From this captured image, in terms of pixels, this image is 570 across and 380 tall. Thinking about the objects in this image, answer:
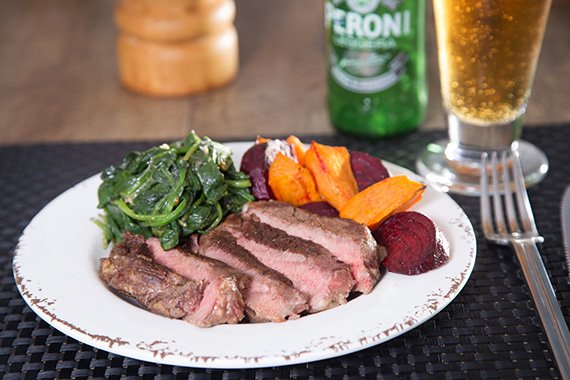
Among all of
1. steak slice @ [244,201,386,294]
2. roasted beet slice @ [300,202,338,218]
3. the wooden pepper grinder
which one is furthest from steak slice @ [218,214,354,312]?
the wooden pepper grinder

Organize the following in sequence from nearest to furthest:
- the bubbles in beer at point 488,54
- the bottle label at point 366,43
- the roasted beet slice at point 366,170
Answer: the roasted beet slice at point 366,170
the bubbles in beer at point 488,54
the bottle label at point 366,43

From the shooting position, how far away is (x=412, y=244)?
119cm

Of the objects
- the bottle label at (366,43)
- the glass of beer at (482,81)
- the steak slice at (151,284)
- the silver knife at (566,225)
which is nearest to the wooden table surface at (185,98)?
the bottle label at (366,43)

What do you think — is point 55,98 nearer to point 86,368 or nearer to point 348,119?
point 348,119

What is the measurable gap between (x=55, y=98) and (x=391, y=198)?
1.29m

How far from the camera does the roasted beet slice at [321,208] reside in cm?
133

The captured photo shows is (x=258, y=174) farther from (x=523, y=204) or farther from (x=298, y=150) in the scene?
(x=523, y=204)

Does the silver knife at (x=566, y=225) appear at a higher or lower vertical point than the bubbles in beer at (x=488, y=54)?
lower

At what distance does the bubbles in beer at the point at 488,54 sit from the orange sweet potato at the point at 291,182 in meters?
0.45

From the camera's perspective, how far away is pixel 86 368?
1.12 metres

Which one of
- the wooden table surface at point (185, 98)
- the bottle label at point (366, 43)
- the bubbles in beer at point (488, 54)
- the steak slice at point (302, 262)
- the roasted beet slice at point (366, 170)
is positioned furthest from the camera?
the wooden table surface at point (185, 98)

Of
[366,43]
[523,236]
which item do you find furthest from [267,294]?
[366,43]

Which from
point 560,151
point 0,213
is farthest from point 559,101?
point 0,213

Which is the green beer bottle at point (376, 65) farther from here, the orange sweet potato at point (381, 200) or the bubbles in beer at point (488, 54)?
the orange sweet potato at point (381, 200)
